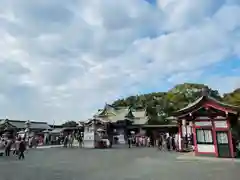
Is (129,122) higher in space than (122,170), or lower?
higher

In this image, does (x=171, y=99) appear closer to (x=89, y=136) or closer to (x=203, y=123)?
(x=89, y=136)

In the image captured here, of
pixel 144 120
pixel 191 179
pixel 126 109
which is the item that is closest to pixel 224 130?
pixel 191 179

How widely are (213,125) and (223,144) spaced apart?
1744 mm

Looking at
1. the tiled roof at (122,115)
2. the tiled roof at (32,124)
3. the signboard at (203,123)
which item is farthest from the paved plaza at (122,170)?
the tiled roof at (32,124)

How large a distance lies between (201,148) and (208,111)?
10.9ft

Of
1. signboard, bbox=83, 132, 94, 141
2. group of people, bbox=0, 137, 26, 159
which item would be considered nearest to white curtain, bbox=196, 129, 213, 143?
group of people, bbox=0, 137, 26, 159

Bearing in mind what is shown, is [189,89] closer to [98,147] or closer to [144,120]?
[144,120]

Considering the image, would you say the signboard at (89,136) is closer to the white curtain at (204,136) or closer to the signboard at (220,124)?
the white curtain at (204,136)

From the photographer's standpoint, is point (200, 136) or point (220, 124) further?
point (200, 136)

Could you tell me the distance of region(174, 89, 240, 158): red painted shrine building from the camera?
22438 millimetres

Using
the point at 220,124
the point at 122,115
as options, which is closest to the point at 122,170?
the point at 220,124

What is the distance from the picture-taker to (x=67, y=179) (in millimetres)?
12102

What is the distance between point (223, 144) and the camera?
2267 cm

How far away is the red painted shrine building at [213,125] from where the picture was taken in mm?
22438
